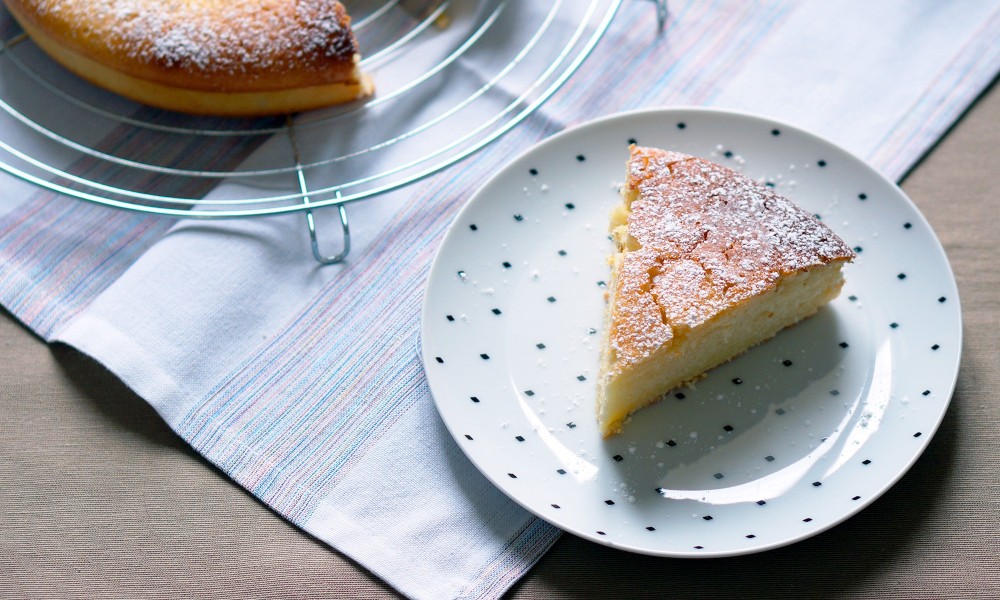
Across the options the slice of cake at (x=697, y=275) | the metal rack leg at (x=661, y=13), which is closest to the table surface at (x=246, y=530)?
the slice of cake at (x=697, y=275)

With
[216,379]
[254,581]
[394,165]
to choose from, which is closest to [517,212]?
[394,165]

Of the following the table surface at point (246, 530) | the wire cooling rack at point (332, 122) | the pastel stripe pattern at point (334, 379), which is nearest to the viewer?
the table surface at point (246, 530)

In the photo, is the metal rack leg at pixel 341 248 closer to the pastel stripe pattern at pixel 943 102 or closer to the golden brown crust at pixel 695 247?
the golden brown crust at pixel 695 247

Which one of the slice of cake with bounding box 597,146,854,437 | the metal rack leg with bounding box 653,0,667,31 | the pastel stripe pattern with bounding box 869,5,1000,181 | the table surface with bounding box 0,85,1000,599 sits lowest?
the table surface with bounding box 0,85,1000,599

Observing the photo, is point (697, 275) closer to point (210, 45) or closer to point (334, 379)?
point (334, 379)

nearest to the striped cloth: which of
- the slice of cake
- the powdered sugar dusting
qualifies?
the powdered sugar dusting

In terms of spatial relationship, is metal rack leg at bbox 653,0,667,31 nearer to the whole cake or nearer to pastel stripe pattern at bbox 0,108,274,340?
the whole cake
